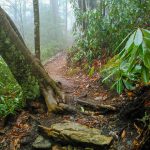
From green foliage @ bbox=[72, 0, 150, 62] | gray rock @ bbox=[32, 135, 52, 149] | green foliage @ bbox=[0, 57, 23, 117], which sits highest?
green foliage @ bbox=[72, 0, 150, 62]

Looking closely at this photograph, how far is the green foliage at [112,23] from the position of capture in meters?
6.50

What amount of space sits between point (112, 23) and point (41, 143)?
463 cm

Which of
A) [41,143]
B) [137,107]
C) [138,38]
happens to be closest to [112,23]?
[137,107]

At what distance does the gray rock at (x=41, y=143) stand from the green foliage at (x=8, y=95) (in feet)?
3.29

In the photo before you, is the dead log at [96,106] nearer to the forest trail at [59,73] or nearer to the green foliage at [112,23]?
the forest trail at [59,73]

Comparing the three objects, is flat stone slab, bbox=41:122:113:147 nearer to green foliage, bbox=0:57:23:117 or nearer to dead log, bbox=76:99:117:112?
dead log, bbox=76:99:117:112

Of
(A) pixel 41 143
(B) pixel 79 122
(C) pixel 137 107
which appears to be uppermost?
(C) pixel 137 107

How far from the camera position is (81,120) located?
4.39 m

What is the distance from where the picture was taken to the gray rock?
3804mm

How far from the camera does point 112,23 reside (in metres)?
7.50

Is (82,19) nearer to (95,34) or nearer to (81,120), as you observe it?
(95,34)

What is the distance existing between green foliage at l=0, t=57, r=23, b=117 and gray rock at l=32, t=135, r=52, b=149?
100cm

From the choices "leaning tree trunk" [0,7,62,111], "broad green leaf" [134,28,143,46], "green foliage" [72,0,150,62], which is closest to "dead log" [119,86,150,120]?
"leaning tree trunk" [0,7,62,111]

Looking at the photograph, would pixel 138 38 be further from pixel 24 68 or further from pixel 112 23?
pixel 112 23
